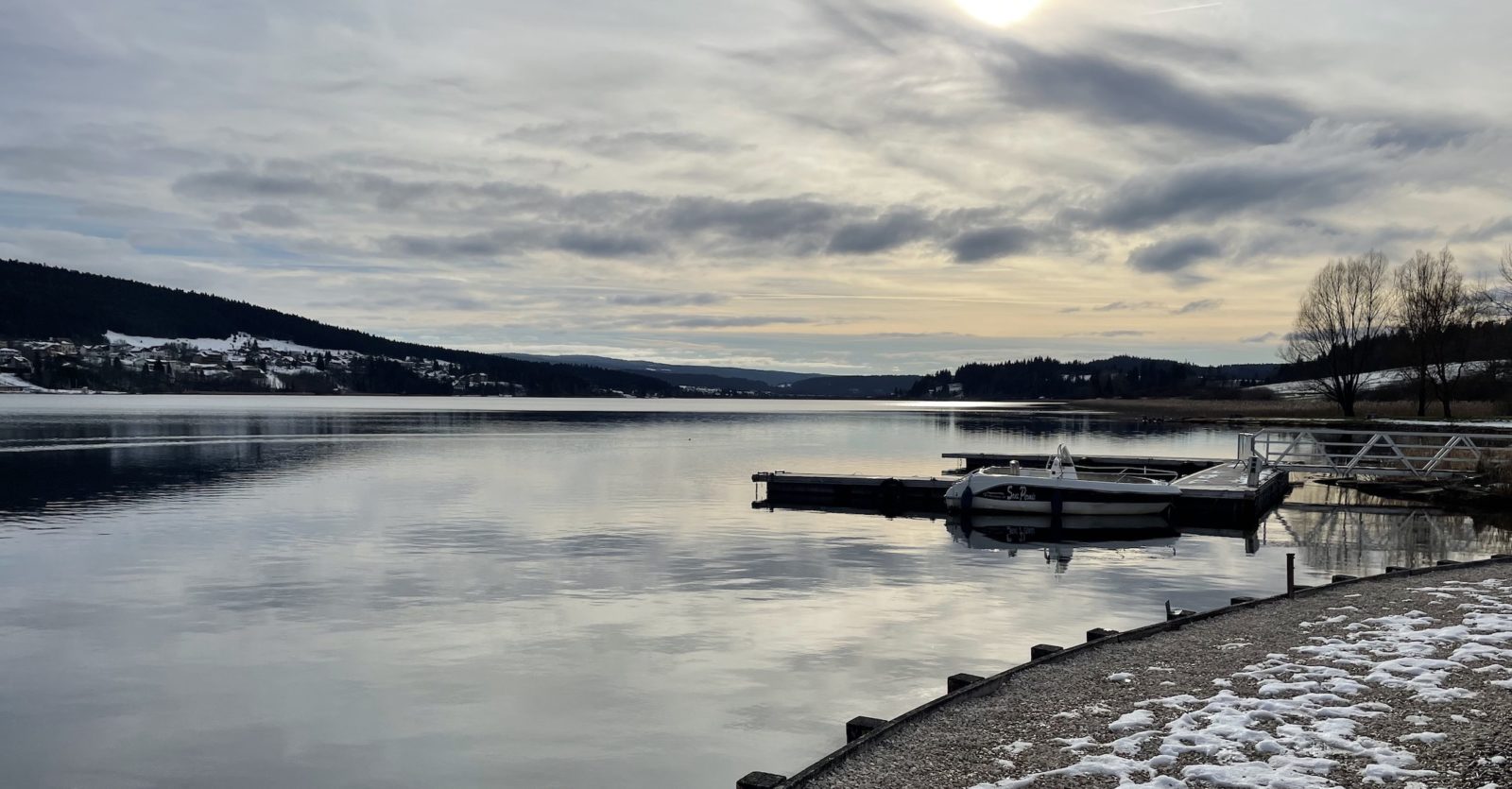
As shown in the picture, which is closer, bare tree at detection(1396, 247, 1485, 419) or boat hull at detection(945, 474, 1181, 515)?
boat hull at detection(945, 474, 1181, 515)

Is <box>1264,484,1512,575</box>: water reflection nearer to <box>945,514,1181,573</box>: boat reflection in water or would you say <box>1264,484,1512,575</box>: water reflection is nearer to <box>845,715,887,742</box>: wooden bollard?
<box>945,514,1181,573</box>: boat reflection in water

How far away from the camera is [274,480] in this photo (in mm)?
49156

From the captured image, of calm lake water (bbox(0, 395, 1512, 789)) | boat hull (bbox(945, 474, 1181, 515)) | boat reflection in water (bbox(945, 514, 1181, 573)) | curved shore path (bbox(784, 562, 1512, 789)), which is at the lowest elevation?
boat reflection in water (bbox(945, 514, 1181, 573))

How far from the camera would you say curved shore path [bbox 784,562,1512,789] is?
8.73 metres

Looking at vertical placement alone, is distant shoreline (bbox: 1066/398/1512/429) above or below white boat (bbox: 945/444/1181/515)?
above

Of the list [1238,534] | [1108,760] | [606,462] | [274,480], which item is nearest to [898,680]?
[1108,760]

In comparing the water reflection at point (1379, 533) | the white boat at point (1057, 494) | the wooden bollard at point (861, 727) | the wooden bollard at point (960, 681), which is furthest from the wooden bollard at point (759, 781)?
the white boat at point (1057, 494)

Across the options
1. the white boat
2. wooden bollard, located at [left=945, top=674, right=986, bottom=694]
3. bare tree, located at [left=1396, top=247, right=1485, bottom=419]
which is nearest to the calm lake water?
wooden bollard, located at [left=945, top=674, right=986, bottom=694]

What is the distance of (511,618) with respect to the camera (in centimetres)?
2011

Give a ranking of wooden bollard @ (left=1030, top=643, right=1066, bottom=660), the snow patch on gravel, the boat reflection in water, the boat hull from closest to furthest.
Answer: the snow patch on gravel < wooden bollard @ (left=1030, top=643, right=1066, bottom=660) < the boat reflection in water < the boat hull

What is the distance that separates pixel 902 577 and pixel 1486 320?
3722 inches

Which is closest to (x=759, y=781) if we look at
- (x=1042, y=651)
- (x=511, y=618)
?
(x=1042, y=651)

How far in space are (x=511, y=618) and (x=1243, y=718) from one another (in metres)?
14.2

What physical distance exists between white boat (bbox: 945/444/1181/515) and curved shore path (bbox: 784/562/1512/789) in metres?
23.5
